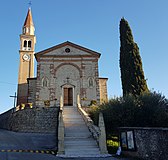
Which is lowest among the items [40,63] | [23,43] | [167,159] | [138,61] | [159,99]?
[167,159]

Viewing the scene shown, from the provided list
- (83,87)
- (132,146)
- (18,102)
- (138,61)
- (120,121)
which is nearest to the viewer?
(132,146)

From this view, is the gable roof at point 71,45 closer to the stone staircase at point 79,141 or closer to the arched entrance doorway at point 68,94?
the arched entrance doorway at point 68,94

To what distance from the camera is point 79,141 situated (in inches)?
461

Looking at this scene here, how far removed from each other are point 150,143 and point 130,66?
11.2m

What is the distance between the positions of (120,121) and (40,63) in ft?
54.0

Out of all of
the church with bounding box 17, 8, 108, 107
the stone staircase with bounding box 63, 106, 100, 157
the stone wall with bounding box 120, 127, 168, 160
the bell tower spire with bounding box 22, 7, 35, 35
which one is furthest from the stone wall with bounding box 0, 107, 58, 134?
the bell tower spire with bounding box 22, 7, 35, 35

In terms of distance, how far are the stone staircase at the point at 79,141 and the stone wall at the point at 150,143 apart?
1973 mm

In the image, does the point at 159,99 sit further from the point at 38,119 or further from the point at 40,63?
the point at 40,63

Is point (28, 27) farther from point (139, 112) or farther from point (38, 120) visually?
point (139, 112)

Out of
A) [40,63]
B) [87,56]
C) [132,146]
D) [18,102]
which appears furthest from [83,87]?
[132,146]

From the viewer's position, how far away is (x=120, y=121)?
47.2 feet

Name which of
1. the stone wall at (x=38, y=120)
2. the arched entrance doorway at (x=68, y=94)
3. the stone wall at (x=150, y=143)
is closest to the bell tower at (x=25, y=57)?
the arched entrance doorway at (x=68, y=94)

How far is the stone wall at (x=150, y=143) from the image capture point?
7713 mm

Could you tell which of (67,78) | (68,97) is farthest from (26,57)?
(68,97)
